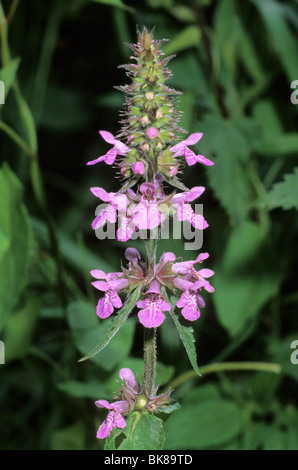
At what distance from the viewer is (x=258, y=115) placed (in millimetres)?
1911

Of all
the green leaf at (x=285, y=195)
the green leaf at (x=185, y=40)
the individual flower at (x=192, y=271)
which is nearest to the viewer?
the individual flower at (x=192, y=271)

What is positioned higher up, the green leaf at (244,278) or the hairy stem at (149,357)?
Answer: the green leaf at (244,278)

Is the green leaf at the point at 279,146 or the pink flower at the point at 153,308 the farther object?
the green leaf at the point at 279,146

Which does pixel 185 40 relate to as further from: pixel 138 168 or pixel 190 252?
pixel 138 168

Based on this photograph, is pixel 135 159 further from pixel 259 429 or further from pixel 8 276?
pixel 259 429

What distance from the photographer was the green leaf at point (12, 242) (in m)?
1.40

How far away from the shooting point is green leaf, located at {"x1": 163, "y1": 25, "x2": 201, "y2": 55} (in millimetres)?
1805

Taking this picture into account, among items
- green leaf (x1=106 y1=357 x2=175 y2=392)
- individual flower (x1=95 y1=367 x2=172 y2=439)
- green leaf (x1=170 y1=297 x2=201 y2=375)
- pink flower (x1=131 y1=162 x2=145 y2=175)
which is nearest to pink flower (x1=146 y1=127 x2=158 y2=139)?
pink flower (x1=131 y1=162 x2=145 y2=175)

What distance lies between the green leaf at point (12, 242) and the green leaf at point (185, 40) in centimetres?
71

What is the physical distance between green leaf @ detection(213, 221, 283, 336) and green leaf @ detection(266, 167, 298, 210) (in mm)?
364

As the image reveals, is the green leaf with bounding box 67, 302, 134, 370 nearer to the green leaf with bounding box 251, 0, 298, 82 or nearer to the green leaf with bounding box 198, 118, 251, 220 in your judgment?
the green leaf with bounding box 198, 118, 251, 220

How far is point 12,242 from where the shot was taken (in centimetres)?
149

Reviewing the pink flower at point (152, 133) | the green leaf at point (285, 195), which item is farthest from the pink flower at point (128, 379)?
the green leaf at point (285, 195)

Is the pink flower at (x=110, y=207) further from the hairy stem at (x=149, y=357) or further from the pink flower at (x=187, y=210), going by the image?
the hairy stem at (x=149, y=357)
